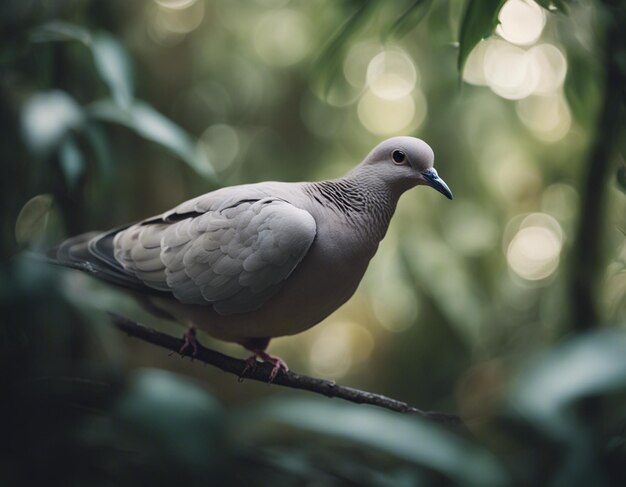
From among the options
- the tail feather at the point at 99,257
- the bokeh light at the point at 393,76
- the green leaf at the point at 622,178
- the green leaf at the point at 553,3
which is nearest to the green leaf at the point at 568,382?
the green leaf at the point at 622,178

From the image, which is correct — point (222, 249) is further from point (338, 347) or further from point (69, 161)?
point (338, 347)

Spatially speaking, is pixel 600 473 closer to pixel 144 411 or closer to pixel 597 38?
pixel 144 411

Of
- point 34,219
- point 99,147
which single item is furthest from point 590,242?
point 34,219

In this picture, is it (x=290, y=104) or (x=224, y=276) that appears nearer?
(x=224, y=276)

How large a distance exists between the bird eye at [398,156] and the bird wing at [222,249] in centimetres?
17

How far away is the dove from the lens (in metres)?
0.95

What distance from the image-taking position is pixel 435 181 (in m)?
0.83

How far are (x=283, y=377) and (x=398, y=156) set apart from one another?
0.38 meters

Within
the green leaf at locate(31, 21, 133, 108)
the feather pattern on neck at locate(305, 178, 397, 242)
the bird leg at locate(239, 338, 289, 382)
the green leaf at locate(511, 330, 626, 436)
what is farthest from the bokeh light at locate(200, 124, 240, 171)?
the green leaf at locate(511, 330, 626, 436)

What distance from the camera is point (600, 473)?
717mm

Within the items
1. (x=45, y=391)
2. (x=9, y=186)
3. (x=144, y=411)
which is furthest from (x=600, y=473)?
(x=9, y=186)

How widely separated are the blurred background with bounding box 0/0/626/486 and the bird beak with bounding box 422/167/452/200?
0.14 meters

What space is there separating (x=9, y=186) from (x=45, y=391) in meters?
0.31

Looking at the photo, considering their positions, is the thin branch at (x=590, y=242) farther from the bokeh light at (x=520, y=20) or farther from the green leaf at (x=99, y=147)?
the green leaf at (x=99, y=147)
